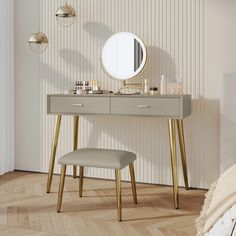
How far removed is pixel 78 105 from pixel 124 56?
641mm

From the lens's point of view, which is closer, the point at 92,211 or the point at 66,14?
the point at 92,211

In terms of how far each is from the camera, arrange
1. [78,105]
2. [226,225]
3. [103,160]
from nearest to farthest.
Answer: [226,225] < [103,160] < [78,105]

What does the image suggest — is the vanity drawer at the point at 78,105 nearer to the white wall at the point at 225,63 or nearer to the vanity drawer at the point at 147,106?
the vanity drawer at the point at 147,106

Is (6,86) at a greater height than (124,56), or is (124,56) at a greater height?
(124,56)

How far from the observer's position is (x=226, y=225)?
150cm

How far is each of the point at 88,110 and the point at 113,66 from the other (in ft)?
1.87

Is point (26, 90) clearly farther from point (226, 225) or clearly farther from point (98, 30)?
point (226, 225)

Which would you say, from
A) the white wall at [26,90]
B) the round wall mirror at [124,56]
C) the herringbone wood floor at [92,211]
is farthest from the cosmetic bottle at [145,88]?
the white wall at [26,90]

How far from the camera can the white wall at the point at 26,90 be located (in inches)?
153

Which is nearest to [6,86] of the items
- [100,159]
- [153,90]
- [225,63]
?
[153,90]

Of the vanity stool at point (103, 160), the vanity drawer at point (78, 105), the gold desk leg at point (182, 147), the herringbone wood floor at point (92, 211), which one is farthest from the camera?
the gold desk leg at point (182, 147)

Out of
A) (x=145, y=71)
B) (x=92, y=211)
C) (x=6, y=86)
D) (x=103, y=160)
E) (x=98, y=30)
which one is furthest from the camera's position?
(x=6, y=86)

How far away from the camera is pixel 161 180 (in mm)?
3535

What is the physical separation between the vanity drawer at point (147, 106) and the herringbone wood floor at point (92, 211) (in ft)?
2.10
